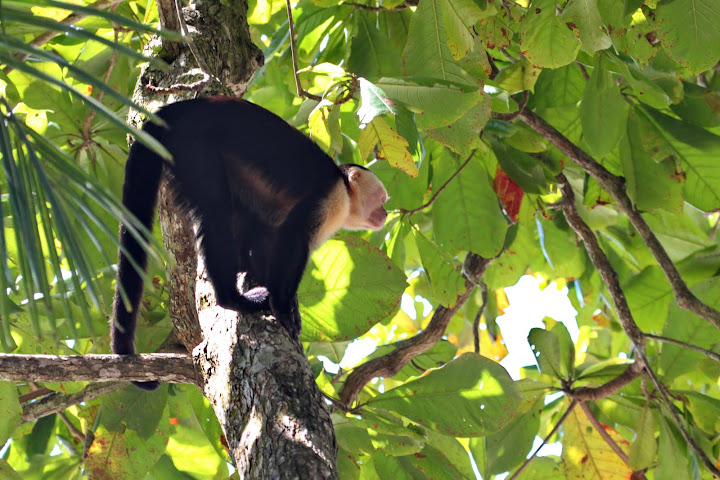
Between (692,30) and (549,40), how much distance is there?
1.21 feet

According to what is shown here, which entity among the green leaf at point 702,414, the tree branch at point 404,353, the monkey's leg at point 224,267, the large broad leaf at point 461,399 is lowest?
the green leaf at point 702,414

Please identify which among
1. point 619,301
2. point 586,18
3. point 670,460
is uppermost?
point 586,18

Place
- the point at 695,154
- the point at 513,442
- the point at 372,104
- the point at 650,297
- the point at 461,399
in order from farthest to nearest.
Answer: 1. the point at 650,297
2. the point at 513,442
3. the point at 695,154
4. the point at 461,399
5. the point at 372,104

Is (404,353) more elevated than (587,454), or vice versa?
(404,353)

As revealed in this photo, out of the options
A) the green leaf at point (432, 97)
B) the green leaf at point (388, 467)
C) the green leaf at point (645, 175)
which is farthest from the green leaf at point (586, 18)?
the green leaf at point (388, 467)

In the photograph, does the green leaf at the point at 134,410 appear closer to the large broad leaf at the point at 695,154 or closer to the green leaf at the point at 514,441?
the green leaf at the point at 514,441

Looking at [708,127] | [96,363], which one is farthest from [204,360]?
[708,127]

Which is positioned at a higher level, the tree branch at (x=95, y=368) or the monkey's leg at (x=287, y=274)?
the tree branch at (x=95, y=368)

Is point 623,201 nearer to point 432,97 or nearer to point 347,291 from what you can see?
point 347,291

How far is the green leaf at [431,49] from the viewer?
1.98m

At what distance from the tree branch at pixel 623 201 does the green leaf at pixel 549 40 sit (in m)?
0.74

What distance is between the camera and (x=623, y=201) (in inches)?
106

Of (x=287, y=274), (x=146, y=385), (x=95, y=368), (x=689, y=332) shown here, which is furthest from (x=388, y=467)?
(x=689, y=332)

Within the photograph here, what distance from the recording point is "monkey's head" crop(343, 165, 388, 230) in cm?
288
